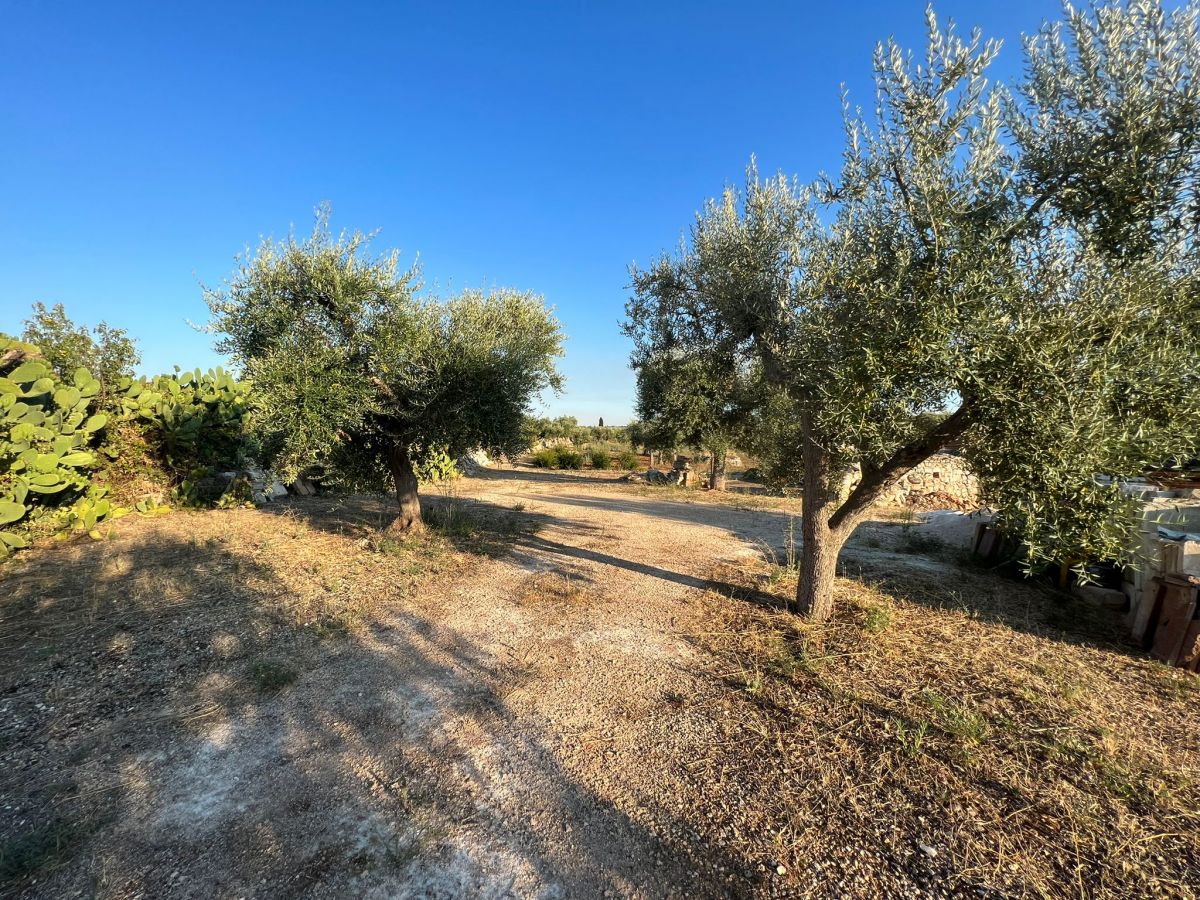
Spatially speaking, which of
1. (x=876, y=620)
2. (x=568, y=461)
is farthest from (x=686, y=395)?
(x=568, y=461)

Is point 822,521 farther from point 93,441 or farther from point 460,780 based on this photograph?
point 93,441

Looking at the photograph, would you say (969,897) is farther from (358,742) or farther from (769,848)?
(358,742)

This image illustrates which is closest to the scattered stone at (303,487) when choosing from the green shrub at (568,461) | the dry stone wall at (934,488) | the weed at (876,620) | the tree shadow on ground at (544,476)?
the tree shadow on ground at (544,476)

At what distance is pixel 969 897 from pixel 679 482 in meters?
21.3

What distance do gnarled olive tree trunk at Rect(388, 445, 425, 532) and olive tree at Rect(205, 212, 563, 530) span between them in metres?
0.05

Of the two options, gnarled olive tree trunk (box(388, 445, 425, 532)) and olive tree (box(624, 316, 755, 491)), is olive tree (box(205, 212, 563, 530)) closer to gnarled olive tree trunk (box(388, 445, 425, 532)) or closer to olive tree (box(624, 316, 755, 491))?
gnarled olive tree trunk (box(388, 445, 425, 532))

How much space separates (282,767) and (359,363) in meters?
6.26

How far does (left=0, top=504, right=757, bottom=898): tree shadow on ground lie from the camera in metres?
2.85

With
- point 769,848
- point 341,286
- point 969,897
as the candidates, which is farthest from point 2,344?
point 969,897

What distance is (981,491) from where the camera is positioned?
15.0 ft

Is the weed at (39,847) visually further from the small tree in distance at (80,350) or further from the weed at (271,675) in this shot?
the small tree in distance at (80,350)

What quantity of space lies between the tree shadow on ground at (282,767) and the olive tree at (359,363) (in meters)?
2.94

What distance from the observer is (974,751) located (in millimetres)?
3844

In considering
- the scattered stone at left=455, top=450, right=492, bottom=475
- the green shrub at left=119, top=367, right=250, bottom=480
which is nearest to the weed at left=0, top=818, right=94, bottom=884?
the green shrub at left=119, top=367, right=250, bottom=480
